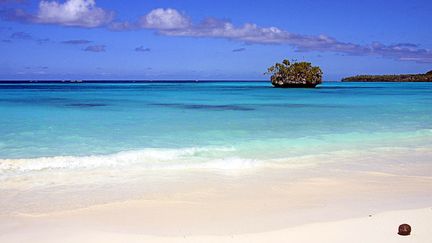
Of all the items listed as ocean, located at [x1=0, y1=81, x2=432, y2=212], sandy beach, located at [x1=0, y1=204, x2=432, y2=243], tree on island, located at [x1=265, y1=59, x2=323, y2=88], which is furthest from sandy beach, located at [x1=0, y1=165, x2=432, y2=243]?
tree on island, located at [x1=265, y1=59, x2=323, y2=88]

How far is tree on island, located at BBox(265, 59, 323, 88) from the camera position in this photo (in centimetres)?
8375

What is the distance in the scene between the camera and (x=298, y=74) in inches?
3317

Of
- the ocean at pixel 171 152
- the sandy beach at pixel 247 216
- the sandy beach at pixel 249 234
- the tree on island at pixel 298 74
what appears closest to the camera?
the sandy beach at pixel 249 234

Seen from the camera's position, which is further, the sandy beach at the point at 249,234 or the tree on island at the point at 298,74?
the tree on island at the point at 298,74

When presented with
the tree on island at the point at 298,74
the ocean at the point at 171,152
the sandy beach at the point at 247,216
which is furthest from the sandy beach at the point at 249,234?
the tree on island at the point at 298,74

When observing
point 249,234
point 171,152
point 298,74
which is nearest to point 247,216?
point 249,234

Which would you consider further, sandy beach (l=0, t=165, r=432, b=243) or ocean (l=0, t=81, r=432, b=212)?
ocean (l=0, t=81, r=432, b=212)

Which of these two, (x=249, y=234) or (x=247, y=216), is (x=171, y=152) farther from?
(x=249, y=234)

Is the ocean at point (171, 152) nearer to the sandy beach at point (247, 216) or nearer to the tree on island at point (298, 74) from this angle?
the sandy beach at point (247, 216)

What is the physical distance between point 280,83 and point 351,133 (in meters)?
74.6

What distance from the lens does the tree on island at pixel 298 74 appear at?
275ft

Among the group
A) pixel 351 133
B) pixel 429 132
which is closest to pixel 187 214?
pixel 351 133

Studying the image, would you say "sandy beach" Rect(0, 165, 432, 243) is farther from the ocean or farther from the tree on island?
the tree on island

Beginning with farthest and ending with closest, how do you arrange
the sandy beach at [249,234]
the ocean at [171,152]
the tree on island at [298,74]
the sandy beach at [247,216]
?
1. the tree on island at [298,74]
2. the ocean at [171,152]
3. the sandy beach at [247,216]
4. the sandy beach at [249,234]
